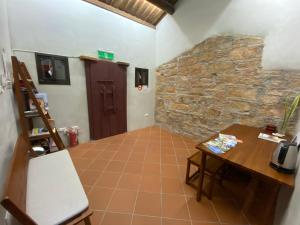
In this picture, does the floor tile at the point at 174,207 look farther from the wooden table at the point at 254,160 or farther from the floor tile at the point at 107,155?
the floor tile at the point at 107,155

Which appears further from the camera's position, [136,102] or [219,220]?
[136,102]

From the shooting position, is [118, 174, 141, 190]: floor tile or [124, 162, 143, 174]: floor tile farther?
[124, 162, 143, 174]: floor tile

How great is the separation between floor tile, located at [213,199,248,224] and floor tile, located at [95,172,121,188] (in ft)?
4.22

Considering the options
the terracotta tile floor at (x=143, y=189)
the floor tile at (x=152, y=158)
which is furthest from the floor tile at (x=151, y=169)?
the floor tile at (x=152, y=158)

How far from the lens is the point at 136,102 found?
386 centimetres

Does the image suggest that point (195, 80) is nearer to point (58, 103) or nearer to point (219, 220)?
point (219, 220)

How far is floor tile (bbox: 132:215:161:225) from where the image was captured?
1.42 meters

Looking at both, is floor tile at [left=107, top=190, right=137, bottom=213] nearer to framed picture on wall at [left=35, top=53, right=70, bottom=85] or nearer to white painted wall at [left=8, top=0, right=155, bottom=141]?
white painted wall at [left=8, top=0, right=155, bottom=141]

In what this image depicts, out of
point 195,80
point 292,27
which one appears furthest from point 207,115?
point 292,27

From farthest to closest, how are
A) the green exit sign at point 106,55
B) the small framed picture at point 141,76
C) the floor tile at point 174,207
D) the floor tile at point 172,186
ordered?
the small framed picture at point 141,76 < the green exit sign at point 106,55 < the floor tile at point 172,186 < the floor tile at point 174,207

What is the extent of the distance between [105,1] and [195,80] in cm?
247

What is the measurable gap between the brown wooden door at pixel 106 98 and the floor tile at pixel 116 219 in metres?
1.96

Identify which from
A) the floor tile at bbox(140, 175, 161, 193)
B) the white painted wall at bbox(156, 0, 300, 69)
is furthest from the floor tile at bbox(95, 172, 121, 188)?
the white painted wall at bbox(156, 0, 300, 69)

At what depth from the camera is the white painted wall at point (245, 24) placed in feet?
6.46
